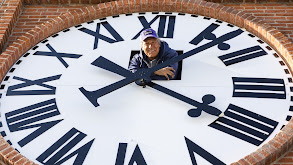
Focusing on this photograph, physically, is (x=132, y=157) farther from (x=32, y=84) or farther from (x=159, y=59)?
(x=32, y=84)

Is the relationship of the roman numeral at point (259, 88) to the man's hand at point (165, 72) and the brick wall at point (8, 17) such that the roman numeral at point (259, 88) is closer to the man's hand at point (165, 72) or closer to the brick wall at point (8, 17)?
the man's hand at point (165, 72)

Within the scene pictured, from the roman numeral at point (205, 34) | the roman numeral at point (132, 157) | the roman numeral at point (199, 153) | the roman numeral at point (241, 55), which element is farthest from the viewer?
the roman numeral at point (205, 34)

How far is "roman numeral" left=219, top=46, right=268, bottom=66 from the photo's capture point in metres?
20.3

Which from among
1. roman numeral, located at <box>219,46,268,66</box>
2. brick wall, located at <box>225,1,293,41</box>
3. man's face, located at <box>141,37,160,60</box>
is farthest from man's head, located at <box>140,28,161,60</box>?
brick wall, located at <box>225,1,293,41</box>

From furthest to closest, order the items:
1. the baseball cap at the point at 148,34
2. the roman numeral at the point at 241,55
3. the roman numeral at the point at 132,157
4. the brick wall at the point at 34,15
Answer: the brick wall at the point at 34,15 < the roman numeral at the point at 241,55 < the baseball cap at the point at 148,34 < the roman numeral at the point at 132,157

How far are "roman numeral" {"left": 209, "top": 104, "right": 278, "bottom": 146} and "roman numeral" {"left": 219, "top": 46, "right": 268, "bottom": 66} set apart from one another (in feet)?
4.46

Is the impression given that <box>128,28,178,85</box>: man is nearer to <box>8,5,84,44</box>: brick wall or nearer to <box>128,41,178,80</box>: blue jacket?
<box>128,41,178,80</box>: blue jacket

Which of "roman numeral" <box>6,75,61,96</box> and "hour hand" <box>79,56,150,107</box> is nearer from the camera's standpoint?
"hour hand" <box>79,56,150,107</box>

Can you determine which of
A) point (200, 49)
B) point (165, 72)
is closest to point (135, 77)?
point (165, 72)

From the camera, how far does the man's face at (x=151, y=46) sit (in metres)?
19.8

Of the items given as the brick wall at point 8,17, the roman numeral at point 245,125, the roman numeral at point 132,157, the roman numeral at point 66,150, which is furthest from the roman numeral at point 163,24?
the roman numeral at point 132,157

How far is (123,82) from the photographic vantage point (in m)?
19.5

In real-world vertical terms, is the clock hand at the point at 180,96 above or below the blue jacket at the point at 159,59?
below

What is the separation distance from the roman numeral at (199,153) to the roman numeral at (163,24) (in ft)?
10.2
